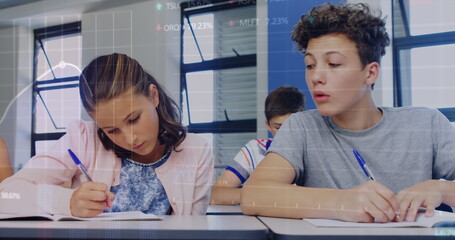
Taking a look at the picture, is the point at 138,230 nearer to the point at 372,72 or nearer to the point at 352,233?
the point at 352,233

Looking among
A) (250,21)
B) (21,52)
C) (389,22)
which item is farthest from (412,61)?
(21,52)

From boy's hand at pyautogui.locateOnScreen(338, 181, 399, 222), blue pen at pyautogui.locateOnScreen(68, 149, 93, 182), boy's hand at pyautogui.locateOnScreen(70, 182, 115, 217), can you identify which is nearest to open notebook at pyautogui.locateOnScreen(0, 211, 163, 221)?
boy's hand at pyautogui.locateOnScreen(70, 182, 115, 217)

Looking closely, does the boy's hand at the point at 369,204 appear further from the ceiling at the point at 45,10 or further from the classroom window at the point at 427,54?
the ceiling at the point at 45,10

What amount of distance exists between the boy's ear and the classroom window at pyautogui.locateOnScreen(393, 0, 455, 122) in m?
0.04

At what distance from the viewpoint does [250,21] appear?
93cm

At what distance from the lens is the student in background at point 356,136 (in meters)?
0.91

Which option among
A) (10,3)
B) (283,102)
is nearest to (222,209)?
(283,102)

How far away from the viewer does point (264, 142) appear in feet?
3.36

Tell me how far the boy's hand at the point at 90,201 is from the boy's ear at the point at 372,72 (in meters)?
0.59

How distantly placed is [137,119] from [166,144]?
96 millimetres

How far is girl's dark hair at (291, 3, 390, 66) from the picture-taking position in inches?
36.7

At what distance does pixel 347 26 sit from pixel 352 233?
0.46 m

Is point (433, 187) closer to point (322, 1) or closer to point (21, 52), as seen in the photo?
point (322, 1)

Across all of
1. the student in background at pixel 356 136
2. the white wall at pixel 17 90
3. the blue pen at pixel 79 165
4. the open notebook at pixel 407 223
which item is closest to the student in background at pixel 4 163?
the white wall at pixel 17 90
